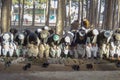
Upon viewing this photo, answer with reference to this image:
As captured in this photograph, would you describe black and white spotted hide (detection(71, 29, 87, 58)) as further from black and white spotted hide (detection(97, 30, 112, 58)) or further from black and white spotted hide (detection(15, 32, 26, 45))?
black and white spotted hide (detection(15, 32, 26, 45))

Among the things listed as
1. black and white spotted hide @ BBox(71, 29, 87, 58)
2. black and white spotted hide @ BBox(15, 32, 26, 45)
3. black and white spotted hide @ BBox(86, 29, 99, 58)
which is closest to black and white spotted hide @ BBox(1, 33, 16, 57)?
black and white spotted hide @ BBox(15, 32, 26, 45)

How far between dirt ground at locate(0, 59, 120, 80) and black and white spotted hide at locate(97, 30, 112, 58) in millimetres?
504

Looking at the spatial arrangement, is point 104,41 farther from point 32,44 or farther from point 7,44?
point 7,44

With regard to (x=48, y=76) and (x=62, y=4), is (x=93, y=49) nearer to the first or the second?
(x=48, y=76)

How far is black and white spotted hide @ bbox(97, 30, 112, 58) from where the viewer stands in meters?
8.38

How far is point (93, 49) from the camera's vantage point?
27.6 feet

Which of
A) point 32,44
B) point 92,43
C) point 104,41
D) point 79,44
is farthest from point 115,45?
point 32,44

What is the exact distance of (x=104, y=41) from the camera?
8.40m

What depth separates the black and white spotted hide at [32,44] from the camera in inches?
316

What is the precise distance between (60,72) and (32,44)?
3.02 ft

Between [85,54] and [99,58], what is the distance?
1.10ft

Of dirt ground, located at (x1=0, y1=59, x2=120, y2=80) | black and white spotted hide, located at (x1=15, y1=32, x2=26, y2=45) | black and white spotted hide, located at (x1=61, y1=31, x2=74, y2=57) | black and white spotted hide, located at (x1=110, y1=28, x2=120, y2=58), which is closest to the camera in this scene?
dirt ground, located at (x1=0, y1=59, x2=120, y2=80)

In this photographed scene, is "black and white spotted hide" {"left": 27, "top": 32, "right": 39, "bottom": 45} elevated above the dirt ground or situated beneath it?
elevated above

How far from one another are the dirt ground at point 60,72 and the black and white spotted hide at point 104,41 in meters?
0.50
